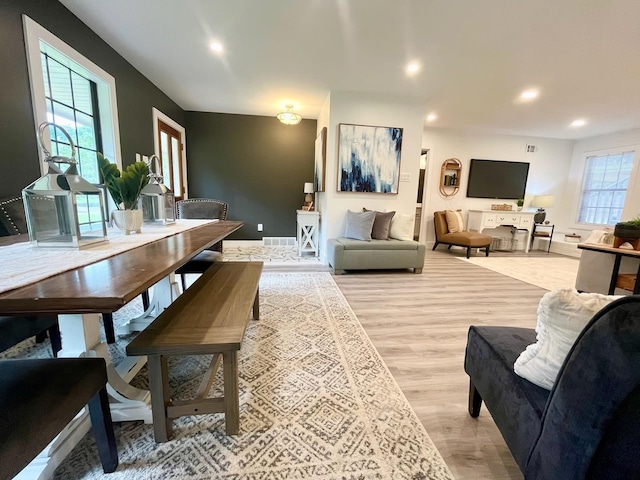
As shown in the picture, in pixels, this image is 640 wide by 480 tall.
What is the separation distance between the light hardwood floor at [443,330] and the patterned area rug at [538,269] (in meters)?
0.28

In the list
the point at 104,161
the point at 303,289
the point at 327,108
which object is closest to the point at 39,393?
the point at 104,161

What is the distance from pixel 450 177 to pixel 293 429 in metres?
5.73

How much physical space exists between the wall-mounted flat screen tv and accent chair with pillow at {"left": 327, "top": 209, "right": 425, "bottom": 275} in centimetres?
272

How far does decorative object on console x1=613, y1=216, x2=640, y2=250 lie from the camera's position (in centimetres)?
246

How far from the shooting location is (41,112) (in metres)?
1.96

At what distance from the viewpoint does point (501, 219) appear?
212 inches

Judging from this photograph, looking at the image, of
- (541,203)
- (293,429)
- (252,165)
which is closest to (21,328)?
(293,429)

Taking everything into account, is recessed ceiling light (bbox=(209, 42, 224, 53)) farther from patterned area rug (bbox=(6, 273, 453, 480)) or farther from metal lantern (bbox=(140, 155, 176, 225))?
patterned area rug (bbox=(6, 273, 453, 480))

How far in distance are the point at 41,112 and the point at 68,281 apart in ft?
6.98

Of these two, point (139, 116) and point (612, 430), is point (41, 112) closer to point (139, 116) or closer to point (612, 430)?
point (139, 116)

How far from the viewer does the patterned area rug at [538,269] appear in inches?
139

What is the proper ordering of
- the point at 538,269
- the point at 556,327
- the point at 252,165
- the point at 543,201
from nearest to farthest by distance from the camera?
the point at 556,327 < the point at 538,269 < the point at 252,165 < the point at 543,201

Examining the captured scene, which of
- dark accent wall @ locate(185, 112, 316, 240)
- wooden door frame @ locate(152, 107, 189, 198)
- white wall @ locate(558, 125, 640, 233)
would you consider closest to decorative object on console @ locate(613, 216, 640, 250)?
white wall @ locate(558, 125, 640, 233)

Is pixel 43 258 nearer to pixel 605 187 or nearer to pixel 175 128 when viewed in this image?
pixel 175 128
